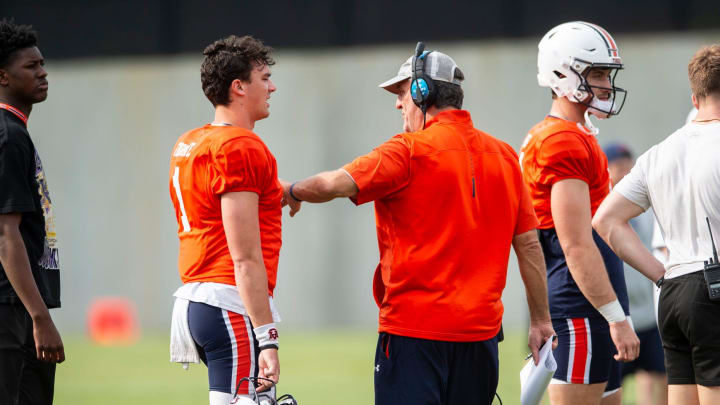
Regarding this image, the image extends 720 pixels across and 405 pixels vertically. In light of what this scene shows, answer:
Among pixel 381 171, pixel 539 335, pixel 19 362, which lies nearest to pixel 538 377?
pixel 539 335

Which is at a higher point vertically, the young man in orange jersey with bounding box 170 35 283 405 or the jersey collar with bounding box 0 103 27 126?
the jersey collar with bounding box 0 103 27 126

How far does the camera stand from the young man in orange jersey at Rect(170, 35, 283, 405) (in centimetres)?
371

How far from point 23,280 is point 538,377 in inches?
89.0

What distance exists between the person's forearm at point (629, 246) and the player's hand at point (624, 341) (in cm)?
28

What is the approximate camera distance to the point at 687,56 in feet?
50.1

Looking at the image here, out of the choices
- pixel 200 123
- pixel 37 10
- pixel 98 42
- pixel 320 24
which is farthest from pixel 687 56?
pixel 37 10

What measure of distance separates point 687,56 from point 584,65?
11.5 m

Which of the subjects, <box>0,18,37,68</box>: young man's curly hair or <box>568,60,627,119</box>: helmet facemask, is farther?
<box>568,60,627,119</box>: helmet facemask

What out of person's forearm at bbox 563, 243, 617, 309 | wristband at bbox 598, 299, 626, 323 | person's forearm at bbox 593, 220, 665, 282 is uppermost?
person's forearm at bbox 593, 220, 665, 282

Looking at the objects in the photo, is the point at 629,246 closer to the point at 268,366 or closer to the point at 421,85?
the point at 421,85

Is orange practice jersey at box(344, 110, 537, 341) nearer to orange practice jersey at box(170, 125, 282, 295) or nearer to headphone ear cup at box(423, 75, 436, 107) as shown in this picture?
headphone ear cup at box(423, 75, 436, 107)

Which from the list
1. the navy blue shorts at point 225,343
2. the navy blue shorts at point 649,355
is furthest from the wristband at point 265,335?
the navy blue shorts at point 649,355

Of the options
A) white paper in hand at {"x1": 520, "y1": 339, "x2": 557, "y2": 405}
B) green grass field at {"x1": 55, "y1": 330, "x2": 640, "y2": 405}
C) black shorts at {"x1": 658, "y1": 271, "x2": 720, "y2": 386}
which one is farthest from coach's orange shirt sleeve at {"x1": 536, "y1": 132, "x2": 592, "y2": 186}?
green grass field at {"x1": 55, "y1": 330, "x2": 640, "y2": 405}

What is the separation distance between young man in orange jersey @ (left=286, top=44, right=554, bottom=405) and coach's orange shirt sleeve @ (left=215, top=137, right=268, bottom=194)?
253 millimetres
